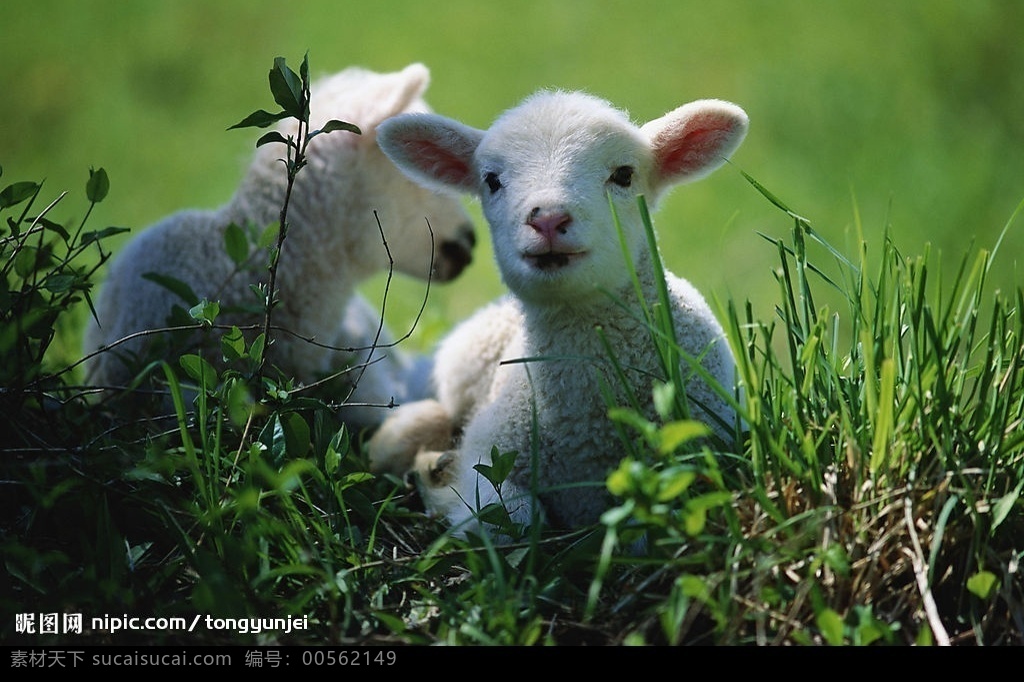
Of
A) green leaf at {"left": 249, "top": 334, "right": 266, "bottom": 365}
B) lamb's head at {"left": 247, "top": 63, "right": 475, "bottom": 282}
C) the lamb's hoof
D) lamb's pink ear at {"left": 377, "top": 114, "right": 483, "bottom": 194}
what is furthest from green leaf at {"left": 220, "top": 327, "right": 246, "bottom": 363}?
lamb's head at {"left": 247, "top": 63, "right": 475, "bottom": 282}

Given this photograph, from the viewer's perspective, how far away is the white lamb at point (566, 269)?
9.95 feet

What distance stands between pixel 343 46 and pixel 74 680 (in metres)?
8.48

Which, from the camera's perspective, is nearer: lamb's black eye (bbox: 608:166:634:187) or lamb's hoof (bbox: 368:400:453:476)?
lamb's black eye (bbox: 608:166:634:187)

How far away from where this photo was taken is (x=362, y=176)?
181 inches

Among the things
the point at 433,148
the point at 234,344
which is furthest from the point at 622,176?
the point at 234,344

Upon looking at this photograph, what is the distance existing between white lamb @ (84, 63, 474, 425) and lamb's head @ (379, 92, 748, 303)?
0.96m

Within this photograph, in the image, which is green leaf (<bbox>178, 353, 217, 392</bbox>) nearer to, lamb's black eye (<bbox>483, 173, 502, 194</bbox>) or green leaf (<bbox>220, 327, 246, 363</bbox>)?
green leaf (<bbox>220, 327, 246, 363</bbox>)

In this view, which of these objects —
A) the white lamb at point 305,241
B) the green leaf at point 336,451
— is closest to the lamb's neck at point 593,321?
the green leaf at point 336,451

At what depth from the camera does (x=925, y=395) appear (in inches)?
109

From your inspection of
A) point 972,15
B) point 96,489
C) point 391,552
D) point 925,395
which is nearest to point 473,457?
point 391,552

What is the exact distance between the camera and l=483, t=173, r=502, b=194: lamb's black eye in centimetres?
331

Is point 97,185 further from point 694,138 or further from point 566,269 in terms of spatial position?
point 694,138

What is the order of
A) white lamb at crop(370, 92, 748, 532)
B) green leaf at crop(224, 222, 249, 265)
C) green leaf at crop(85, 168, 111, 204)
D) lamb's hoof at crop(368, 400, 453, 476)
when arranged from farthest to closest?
lamb's hoof at crop(368, 400, 453, 476) < green leaf at crop(224, 222, 249, 265) < green leaf at crop(85, 168, 111, 204) < white lamb at crop(370, 92, 748, 532)

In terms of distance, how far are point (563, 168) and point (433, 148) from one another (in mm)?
707
